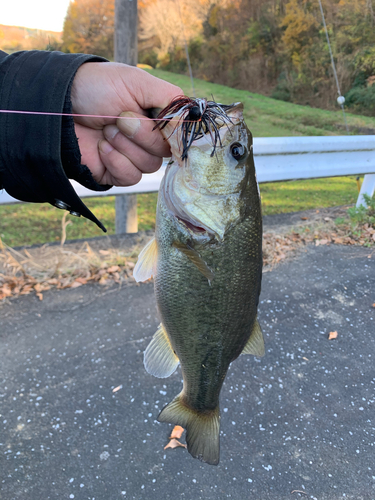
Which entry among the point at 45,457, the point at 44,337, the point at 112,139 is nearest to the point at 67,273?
the point at 44,337

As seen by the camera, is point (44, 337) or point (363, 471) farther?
point (44, 337)

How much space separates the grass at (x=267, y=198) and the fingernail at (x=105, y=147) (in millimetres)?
1053

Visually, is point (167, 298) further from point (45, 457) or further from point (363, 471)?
point (363, 471)

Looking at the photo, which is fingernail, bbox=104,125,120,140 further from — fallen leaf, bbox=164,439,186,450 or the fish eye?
fallen leaf, bbox=164,439,186,450

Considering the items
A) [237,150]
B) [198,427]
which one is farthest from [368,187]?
[198,427]

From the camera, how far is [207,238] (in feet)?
4.86

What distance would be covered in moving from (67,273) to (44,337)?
3.45ft

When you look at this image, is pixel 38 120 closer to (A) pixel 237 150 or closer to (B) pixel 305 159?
(A) pixel 237 150

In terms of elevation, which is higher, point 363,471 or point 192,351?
point 192,351

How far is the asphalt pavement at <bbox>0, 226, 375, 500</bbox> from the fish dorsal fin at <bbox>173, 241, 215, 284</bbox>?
1.53m

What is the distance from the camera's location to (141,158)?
192 cm

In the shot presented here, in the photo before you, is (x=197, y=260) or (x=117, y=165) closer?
(x=197, y=260)

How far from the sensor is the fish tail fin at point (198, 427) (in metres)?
1.69

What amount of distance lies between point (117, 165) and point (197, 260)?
92 cm
